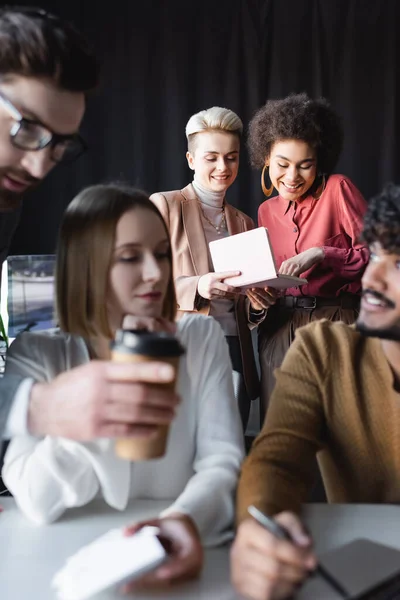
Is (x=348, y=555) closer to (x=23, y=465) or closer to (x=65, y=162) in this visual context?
(x=23, y=465)

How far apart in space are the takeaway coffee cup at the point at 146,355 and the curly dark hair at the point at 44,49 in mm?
291

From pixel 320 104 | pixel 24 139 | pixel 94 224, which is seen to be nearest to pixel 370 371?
pixel 94 224

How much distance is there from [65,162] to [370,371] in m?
0.52

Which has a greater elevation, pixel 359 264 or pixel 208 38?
pixel 208 38

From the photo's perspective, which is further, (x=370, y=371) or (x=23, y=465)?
(x=370, y=371)

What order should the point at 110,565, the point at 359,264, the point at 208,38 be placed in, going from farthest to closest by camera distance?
1. the point at 208,38
2. the point at 359,264
3. the point at 110,565

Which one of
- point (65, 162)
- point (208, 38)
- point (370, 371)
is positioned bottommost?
point (370, 371)

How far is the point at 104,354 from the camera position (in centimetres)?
56

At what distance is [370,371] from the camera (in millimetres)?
851

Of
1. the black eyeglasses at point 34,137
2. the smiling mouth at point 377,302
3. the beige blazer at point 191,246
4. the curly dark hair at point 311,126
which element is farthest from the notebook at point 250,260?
the black eyeglasses at point 34,137

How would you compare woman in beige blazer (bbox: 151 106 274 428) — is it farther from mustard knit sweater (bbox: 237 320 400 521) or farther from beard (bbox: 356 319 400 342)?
A: beard (bbox: 356 319 400 342)

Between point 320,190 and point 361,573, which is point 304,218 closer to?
point 320,190

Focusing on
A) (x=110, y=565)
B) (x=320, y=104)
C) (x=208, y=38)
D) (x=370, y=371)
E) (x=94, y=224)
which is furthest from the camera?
(x=208, y=38)

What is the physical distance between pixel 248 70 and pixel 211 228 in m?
1.56
